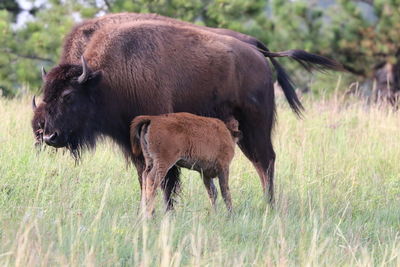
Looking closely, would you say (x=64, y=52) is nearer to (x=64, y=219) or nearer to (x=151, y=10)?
(x=64, y=219)

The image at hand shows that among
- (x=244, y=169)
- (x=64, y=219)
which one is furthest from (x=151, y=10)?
(x=64, y=219)

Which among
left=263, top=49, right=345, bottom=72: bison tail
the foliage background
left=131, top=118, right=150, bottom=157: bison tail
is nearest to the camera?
left=131, top=118, right=150, bottom=157: bison tail

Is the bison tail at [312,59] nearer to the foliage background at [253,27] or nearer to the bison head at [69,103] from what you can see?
the bison head at [69,103]

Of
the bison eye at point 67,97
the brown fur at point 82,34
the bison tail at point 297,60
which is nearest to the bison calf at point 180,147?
the bison eye at point 67,97

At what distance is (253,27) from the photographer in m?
15.6

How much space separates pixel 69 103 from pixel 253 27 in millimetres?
9744

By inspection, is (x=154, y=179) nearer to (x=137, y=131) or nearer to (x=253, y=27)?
(x=137, y=131)

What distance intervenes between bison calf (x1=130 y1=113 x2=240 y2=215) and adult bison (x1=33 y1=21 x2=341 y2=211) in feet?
1.36

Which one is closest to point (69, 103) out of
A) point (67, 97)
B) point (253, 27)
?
point (67, 97)

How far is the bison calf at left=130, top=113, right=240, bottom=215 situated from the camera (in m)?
5.85

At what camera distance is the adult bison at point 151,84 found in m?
6.22

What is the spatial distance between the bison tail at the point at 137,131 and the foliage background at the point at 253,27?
24.8 feet

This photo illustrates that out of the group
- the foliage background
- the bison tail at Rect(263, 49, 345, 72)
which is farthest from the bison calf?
the foliage background

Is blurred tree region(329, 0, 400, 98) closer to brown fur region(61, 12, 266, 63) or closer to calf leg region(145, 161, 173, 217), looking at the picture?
brown fur region(61, 12, 266, 63)
